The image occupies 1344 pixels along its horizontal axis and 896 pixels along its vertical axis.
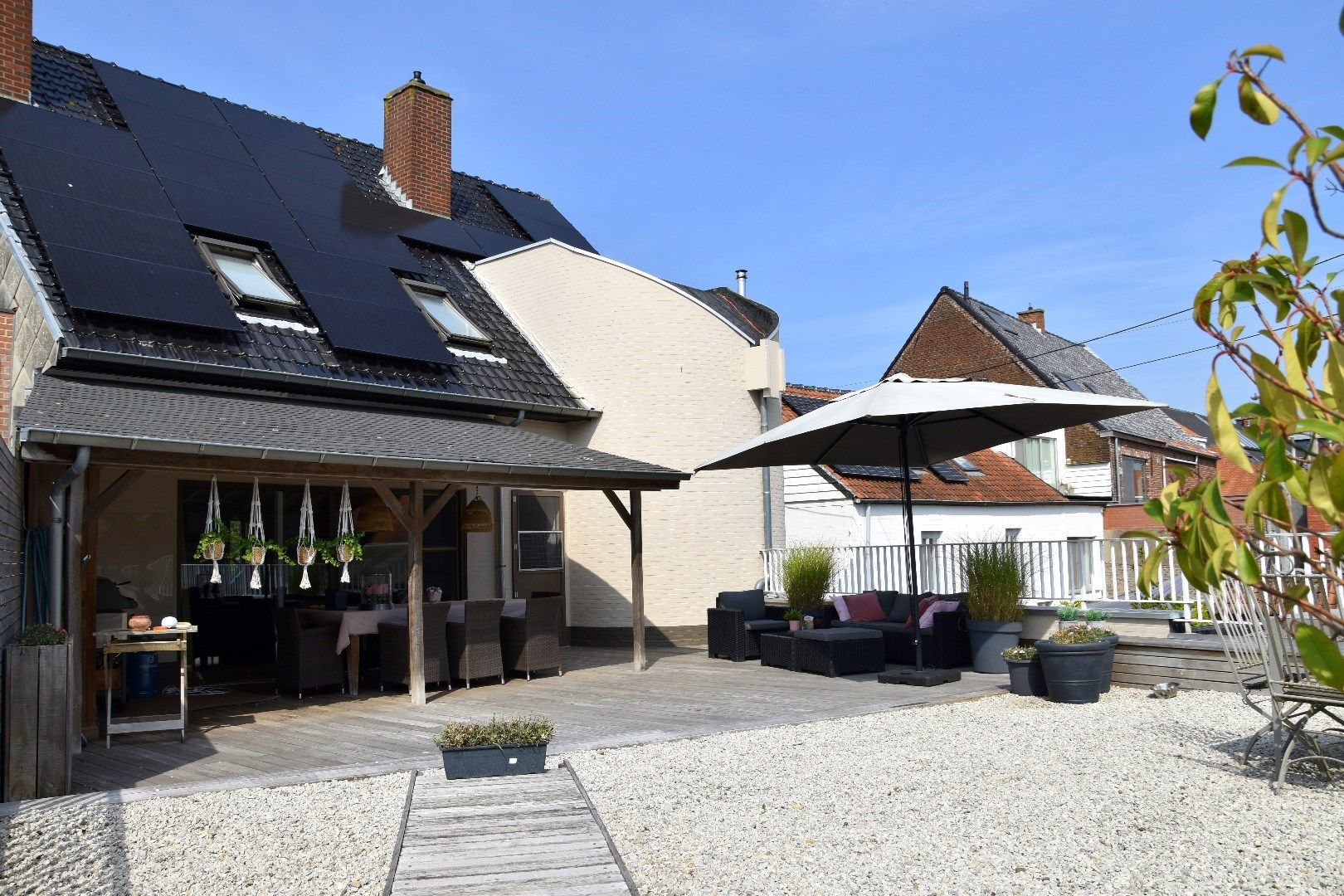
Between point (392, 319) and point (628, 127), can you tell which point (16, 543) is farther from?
point (628, 127)

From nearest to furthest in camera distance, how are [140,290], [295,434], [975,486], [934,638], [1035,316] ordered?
[295,434]
[140,290]
[934,638]
[975,486]
[1035,316]

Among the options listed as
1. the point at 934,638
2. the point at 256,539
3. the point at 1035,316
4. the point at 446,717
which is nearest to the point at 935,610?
the point at 934,638

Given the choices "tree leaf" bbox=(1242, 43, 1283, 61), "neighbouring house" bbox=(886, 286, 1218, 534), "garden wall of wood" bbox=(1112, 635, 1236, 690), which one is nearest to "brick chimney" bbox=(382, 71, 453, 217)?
"garden wall of wood" bbox=(1112, 635, 1236, 690)

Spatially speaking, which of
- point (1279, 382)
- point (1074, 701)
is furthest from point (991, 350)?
point (1279, 382)

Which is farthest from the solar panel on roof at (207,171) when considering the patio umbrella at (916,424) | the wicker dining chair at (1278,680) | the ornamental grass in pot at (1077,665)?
the wicker dining chair at (1278,680)

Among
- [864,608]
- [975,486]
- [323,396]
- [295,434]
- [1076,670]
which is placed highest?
[323,396]

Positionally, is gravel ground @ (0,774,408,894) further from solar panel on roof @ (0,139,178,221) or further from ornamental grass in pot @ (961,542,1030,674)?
solar panel on roof @ (0,139,178,221)

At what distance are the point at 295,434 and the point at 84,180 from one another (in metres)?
4.44

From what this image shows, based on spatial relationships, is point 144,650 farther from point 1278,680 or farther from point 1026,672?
point 1278,680

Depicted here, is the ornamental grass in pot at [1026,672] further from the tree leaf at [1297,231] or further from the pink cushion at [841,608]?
the tree leaf at [1297,231]

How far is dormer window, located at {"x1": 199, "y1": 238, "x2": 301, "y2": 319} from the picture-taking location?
38.1 feet

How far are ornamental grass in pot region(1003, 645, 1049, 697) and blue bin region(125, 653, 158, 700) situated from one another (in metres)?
7.86

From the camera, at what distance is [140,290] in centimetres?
1023

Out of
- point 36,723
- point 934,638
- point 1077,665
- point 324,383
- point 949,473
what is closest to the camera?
point 36,723
